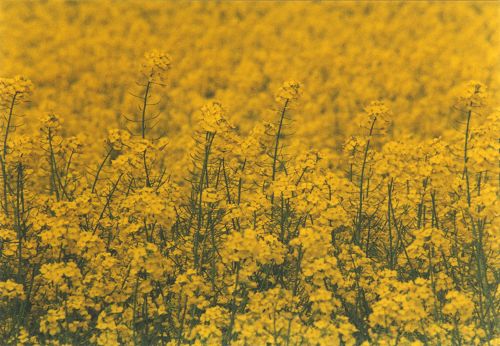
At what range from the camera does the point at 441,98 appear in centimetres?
1086

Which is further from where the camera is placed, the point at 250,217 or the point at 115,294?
the point at 250,217

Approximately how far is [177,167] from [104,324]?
9.82 ft

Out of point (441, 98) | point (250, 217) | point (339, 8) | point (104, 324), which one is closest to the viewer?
point (104, 324)

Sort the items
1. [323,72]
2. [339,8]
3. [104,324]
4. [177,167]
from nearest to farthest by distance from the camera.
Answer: [104,324] → [177,167] → [323,72] → [339,8]

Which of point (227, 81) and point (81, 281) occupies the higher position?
point (227, 81)

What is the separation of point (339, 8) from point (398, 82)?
3.17m

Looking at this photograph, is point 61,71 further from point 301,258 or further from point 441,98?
point 301,258

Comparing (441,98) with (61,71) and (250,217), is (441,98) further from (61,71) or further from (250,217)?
(250,217)

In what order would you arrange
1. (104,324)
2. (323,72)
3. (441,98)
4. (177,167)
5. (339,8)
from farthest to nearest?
(339,8) < (323,72) < (441,98) < (177,167) < (104,324)

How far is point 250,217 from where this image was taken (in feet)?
17.4

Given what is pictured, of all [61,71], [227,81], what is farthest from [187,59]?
[61,71]

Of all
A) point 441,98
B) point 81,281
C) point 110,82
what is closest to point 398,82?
point 441,98

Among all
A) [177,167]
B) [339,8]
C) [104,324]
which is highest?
[339,8]

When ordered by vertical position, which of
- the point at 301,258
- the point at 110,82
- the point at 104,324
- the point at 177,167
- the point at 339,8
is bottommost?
the point at 104,324
